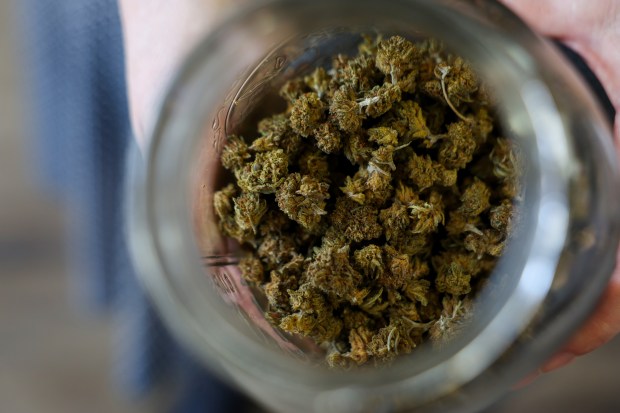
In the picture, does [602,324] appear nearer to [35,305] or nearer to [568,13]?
[568,13]

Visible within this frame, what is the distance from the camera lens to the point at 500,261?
1.27ft

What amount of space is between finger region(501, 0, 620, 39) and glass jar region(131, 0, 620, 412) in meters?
0.12

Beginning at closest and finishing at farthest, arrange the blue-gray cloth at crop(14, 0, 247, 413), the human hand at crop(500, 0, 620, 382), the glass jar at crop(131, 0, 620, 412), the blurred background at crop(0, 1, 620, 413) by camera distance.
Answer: the glass jar at crop(131, 0, 620, 412) < the human hand at crop(500, 0, 620, 382) < the blue-gray cloth at crop(14, 0, 247, 413) < the blurred background at crop(0, 1, 620, 413)

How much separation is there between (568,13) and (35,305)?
0.95 m

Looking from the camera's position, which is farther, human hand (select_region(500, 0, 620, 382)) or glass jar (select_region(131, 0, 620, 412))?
human hand (select_region(500, 0, 620, 382))

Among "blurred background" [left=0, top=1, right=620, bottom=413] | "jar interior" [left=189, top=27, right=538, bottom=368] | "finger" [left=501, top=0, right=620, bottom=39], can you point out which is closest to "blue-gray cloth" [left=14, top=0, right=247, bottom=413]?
"blurred background" [left=0, top=1, right=620, bottom=413]

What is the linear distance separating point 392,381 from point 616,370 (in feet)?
2.36

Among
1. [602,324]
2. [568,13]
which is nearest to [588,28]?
[568,13]

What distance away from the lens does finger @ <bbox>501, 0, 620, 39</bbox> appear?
50cm

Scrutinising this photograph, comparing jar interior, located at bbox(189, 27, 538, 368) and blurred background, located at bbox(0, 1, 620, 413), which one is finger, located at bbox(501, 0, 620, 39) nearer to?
jar interior, located at bbox(189, 27, 538, 368)

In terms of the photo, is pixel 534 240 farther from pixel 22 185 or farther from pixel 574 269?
pixel 22 185

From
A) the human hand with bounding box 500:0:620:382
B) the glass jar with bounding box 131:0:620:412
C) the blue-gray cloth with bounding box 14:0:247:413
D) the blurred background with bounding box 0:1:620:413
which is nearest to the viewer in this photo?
the glass jar with bounding box 131:0:620:412

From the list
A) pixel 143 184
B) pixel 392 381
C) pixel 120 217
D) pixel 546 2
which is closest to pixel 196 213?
pixel 143 184

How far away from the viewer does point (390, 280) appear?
382 millimetres
